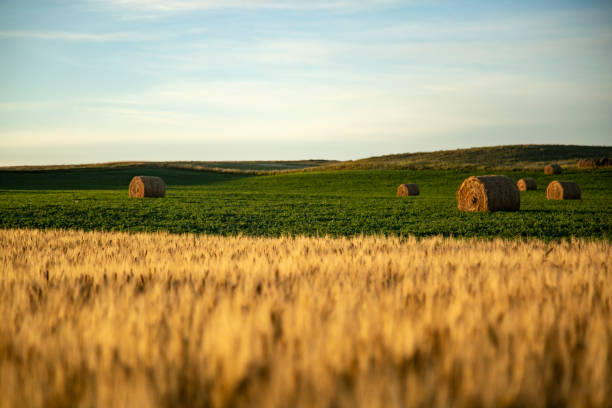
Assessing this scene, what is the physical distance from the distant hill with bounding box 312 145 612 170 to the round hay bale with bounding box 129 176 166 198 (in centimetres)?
4718

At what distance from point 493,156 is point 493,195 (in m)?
75.2

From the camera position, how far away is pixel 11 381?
70.9 inches

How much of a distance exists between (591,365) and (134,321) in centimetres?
234

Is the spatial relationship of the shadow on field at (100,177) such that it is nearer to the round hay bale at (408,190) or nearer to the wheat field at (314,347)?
the round hay bale at (408,190)

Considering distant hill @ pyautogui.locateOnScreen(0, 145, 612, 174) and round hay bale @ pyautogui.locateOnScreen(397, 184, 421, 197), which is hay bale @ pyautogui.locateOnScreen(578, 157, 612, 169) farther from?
round hay bale @ pyautogui.locateOnScreen(397, 184, 421, 197)

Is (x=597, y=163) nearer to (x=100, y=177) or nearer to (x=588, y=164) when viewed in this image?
(x=588, y=164)

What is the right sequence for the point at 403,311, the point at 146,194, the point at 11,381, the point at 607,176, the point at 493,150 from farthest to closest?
the point at 493,150 < the point at 607,176 < the point at 146,194 < the point at 403,311 < the point at 11,381

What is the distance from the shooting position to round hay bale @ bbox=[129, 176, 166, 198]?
33812 mm

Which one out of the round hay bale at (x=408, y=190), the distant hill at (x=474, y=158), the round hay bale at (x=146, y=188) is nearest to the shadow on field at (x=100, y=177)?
the distant hill at (x=474, y=158)

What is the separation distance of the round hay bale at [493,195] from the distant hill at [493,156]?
53.1 m

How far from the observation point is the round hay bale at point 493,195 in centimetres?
2141

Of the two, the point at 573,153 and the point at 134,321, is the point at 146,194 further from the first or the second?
the point at 573,153

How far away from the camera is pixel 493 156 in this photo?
296 ft

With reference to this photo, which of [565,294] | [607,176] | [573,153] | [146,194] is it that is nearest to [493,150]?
[573,153]
